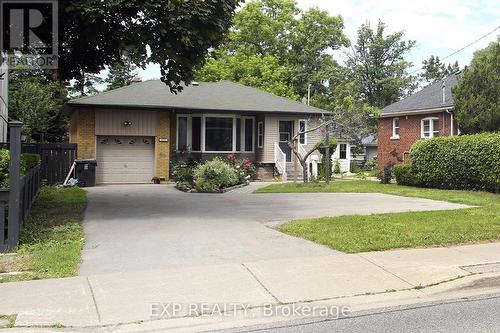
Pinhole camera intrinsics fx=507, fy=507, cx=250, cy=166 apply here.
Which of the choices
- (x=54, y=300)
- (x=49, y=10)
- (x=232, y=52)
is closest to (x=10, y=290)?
(x=54, y=300)

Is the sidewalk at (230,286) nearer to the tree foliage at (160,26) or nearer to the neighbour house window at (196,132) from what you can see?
the tree foliage at (160,26)

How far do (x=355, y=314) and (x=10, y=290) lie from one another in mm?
4177

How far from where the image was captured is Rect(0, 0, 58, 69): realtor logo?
1148cm

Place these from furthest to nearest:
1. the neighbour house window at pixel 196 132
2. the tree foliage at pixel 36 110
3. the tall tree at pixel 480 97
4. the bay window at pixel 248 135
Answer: the tree foliage at pixel 36 110, the bay window at pixel 248 135, the neighbour house window at pixel 196 132, the tall tree at pixel 480 97

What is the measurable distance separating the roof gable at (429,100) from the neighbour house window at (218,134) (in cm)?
1196

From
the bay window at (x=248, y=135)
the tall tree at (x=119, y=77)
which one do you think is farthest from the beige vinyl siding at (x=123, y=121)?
the tall tree at (x=119, y=77)

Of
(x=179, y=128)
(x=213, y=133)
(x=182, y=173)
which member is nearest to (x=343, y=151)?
(x=213, y=133)

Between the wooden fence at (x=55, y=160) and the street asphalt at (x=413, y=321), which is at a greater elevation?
the wooden fence at (x=55, y=160)

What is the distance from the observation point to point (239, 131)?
27.3 metres

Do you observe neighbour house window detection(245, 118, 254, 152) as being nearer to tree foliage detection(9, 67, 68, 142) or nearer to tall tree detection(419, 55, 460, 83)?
tree foliage detection(9, 67, 68, 142)

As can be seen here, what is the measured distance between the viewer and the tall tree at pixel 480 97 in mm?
22766

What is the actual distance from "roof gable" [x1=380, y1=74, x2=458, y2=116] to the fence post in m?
25.0

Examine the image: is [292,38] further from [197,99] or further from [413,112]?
[197,99]

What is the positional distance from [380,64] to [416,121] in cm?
2752
